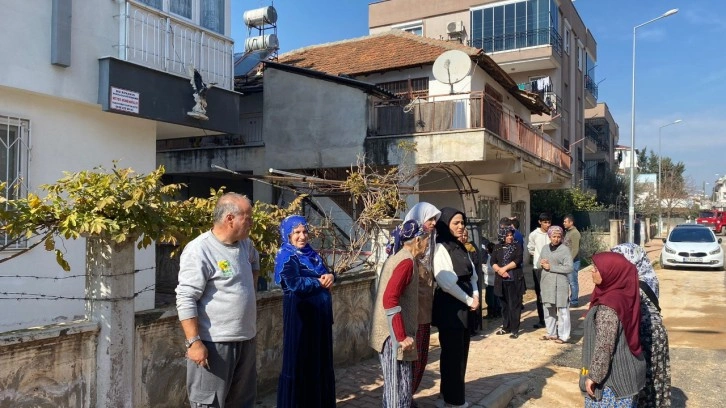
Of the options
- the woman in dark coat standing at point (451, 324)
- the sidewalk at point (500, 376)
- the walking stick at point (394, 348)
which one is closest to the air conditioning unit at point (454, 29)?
the sidewalk at point (500, 376)

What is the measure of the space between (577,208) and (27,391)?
24281 millimetres

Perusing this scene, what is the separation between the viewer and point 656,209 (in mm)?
39250

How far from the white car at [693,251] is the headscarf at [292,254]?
53.8ft

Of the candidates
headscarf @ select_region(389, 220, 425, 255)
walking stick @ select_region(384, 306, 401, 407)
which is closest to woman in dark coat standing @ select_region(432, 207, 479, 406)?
headscarf @ select_region(389, 220, 425, 255)

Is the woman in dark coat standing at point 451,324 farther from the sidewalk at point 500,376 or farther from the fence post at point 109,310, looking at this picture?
the fence post at point 109,310

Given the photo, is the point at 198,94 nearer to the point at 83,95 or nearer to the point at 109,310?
the point at 83,95

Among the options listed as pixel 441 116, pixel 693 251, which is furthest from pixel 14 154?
pixel 693 251

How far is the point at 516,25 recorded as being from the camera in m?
24.4

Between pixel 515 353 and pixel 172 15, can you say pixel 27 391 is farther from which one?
pixel 172 15

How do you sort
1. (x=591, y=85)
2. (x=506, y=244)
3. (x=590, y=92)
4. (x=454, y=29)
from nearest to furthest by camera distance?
1. (x=506, y=244)
2. (x=454, y=29)
3. (x=590, y=92)
4. (x=591, y=85)

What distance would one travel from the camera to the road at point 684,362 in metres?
5.40

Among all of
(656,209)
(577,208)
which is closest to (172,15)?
(577,208)

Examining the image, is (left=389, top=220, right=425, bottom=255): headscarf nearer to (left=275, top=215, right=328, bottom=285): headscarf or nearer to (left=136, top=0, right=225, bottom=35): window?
(left=275, top=215, right=328, bottom=285): headscarf

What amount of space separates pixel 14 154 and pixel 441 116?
8.20 metres
